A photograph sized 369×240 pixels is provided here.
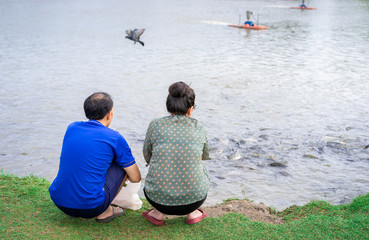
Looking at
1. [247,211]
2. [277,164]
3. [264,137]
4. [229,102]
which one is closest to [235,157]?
[277,164]

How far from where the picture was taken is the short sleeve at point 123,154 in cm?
361

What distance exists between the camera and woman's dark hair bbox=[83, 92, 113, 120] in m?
3.57

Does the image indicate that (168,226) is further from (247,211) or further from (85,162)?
(247,211)

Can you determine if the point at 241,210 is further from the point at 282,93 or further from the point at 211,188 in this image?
the point at 282,93

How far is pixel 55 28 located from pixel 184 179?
28584 millimetres

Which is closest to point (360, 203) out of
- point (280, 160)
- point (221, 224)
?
point (221, 224)

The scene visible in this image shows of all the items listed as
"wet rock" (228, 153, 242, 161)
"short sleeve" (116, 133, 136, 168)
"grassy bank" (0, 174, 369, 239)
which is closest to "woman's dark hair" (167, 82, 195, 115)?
"short sleeve" (116, 133, 136, 168)

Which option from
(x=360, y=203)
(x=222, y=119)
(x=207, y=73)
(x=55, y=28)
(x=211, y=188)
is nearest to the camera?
(x=360, y=203)

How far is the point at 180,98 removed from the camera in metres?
3.68

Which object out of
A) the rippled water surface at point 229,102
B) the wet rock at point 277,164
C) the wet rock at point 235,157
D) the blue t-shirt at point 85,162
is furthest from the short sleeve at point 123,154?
the wet rock at point 277,164

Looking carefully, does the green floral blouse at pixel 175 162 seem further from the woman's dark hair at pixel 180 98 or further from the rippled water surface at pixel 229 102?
the rippled water surface at pixel 229 102

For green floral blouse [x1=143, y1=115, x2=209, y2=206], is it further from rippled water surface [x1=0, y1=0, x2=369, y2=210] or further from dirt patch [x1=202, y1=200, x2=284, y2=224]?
rippled water surface [x1=0, y1=0, x2=369, y2=210]

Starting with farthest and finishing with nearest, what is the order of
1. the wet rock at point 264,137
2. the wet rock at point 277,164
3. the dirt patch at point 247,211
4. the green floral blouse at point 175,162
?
the wet rock at point 264,137 → the wet rock at point 277,164 → the dirt patch at point 247,211 → the green floral blouse at point 175,162

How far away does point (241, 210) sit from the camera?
4.81 metres
